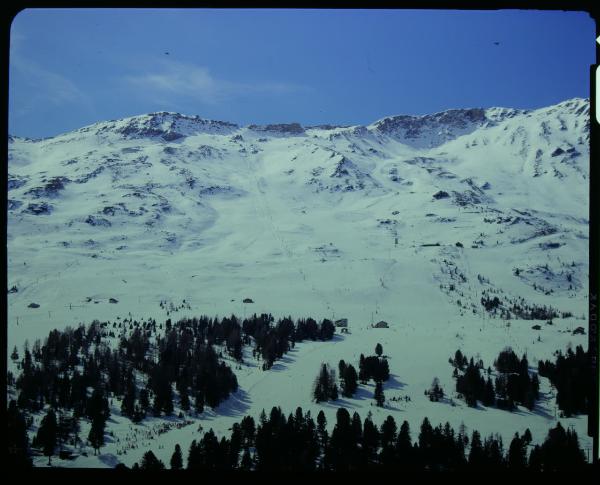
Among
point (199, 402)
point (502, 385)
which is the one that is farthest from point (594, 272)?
point (199, 402)

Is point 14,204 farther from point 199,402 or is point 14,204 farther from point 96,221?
point 199,402

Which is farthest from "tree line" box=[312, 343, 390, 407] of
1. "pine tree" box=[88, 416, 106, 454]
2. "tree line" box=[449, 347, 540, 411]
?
"pine tree" box=[88, 416, 106, 454]

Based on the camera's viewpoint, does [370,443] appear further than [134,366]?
No

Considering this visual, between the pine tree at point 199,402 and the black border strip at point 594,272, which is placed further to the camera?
the pine tree at point 199,402

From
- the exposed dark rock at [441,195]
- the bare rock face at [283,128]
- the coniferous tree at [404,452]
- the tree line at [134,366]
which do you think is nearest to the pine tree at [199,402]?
the tree line at [134,366]

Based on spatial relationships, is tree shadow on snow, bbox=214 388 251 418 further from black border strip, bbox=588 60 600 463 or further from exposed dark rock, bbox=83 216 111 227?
exposed dark rock, bbox=83 216 111 227

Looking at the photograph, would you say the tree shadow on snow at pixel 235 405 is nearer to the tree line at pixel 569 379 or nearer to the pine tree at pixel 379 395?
the pine tree at pixel 379 395

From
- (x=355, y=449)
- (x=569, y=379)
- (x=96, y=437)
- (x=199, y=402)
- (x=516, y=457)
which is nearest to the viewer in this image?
(x=516, y=457)

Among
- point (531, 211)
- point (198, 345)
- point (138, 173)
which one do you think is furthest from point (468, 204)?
point (198, 345)

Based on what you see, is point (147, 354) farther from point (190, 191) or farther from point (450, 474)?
point (190, 191)
